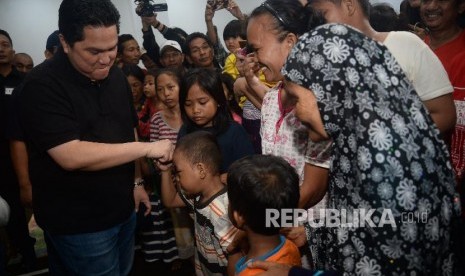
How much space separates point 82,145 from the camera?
149 cm

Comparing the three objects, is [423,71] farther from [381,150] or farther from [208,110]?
[208,110]

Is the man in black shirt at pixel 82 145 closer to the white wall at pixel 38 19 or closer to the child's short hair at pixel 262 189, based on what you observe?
the child's short hair at pixel 262 189

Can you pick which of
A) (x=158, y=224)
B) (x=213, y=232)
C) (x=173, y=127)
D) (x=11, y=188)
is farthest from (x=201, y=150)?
(x=11, y=188)

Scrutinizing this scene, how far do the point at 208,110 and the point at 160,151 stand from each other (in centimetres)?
71

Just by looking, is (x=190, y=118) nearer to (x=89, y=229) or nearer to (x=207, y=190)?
(x=207, y=190)

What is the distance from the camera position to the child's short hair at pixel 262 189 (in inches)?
51.1

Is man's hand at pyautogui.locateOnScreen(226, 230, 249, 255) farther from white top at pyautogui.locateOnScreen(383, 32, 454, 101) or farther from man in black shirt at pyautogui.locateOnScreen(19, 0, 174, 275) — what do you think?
white top at pyautogui.locateOnScreen(383, 32, 454, 101)

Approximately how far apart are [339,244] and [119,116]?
1210mm

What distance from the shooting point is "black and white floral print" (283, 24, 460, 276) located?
983 mm

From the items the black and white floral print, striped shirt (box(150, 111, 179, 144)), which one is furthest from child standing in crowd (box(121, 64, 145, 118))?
the black and white floral print

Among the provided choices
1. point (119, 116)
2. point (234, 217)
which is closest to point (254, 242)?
point (234, 217)

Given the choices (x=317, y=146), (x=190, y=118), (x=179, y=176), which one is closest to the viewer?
(x=317, y=146)

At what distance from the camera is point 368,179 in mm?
1012

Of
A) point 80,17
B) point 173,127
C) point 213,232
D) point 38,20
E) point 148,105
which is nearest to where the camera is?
point 80,17
